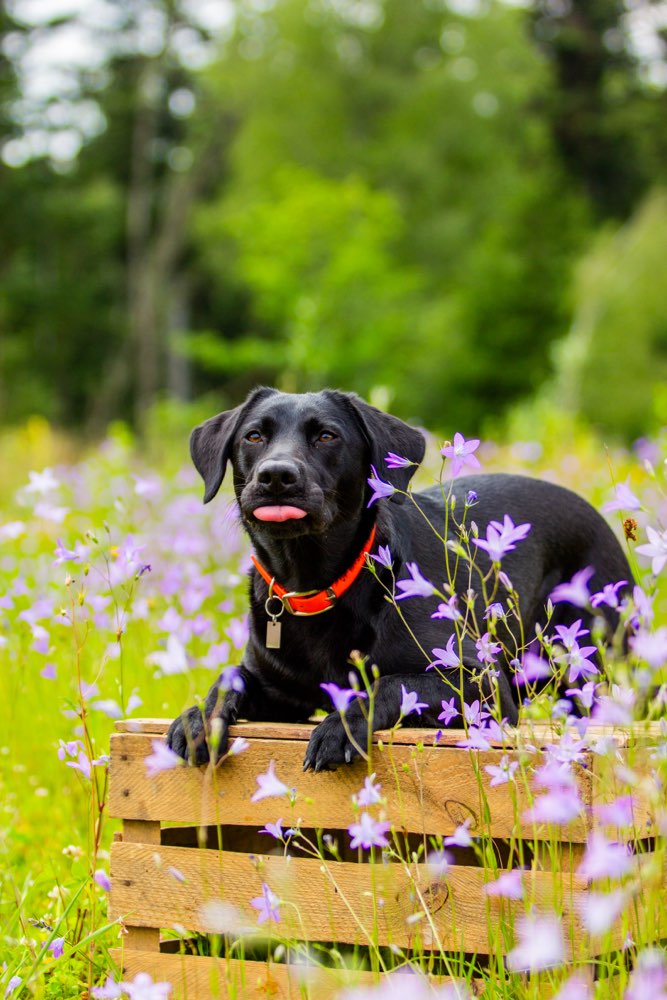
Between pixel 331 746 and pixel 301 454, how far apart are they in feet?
2.98

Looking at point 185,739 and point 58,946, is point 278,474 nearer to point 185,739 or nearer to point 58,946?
point 185,739

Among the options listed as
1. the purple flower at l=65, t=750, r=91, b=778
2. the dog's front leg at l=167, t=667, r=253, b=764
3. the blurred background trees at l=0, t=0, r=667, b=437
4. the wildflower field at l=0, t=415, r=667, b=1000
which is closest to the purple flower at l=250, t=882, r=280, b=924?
the wildflower field at l=0, t=415, r=667, b=1000

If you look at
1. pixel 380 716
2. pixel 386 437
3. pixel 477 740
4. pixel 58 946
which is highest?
pixel 386 437

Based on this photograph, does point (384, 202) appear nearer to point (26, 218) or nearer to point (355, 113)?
point (355, 113)

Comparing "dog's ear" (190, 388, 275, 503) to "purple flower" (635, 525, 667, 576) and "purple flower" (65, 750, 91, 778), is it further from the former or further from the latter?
"purple flower" (635, 525, 667, 576)

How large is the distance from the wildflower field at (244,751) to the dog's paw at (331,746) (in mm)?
71

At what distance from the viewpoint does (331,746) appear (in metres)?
2.40

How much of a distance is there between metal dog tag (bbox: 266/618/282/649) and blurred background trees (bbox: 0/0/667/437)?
21.8m

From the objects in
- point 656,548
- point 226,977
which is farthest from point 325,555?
point 656,548

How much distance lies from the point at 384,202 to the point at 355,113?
876cm

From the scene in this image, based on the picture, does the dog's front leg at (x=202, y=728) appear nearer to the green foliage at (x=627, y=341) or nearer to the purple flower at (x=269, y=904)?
the purple flower at (x=269, y=904)

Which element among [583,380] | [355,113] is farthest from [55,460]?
[355,113]

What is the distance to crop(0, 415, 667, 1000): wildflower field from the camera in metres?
1.61

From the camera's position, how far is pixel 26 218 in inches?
1136
